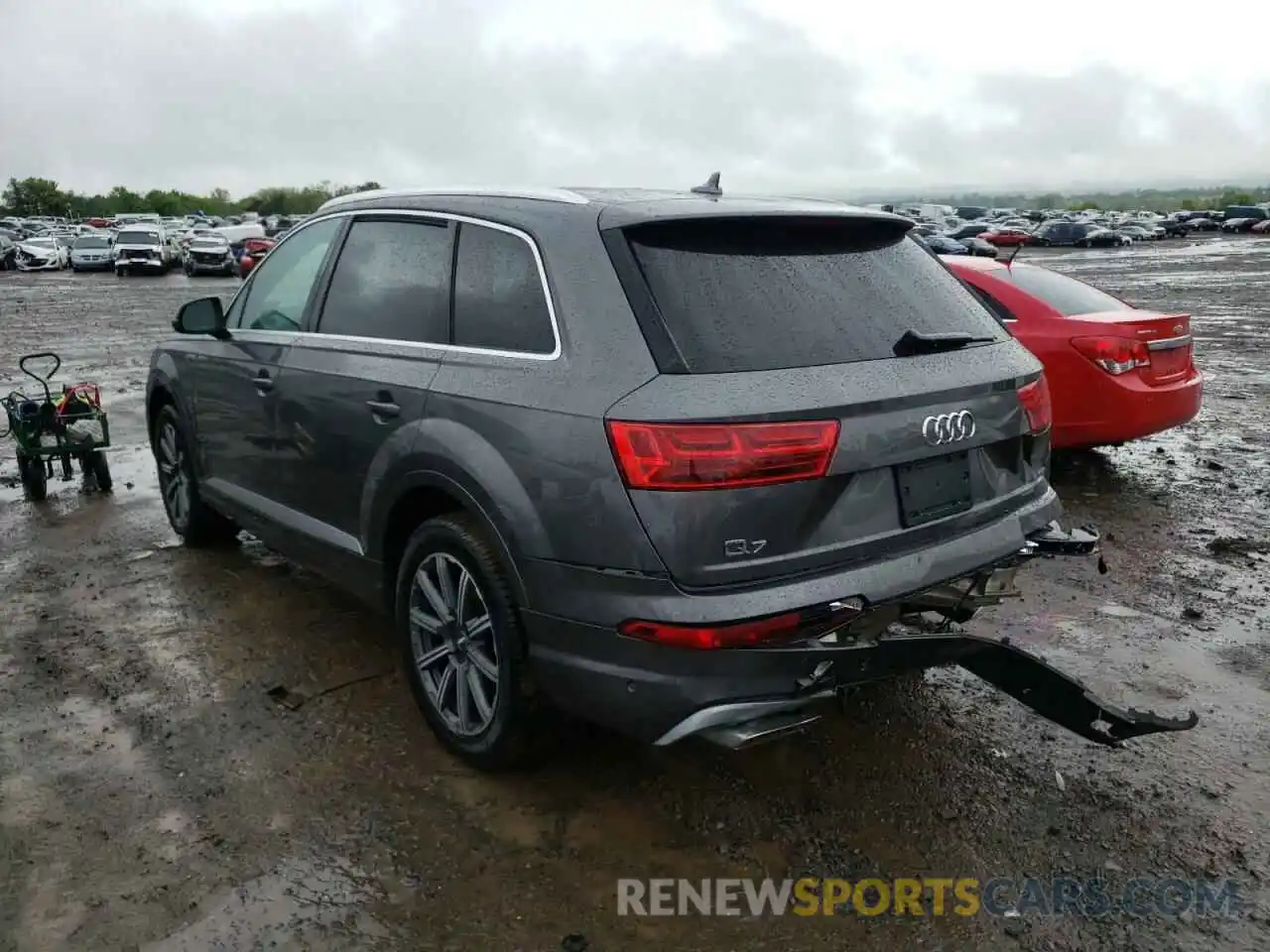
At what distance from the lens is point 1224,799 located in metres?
3.46

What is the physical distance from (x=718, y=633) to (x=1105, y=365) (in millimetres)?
5042

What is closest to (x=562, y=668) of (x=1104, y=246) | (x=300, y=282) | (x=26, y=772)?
(x=26, y=772)

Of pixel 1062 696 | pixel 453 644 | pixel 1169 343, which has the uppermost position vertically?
pixel 1169 343

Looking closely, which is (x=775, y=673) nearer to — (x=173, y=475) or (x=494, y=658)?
(x=494, y=658)

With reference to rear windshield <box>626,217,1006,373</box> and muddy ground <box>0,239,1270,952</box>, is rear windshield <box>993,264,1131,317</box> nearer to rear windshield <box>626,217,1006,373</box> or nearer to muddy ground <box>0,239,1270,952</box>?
muddy ground <box>0,239,1270,952</box>

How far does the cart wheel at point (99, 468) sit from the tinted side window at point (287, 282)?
2780 millimetres

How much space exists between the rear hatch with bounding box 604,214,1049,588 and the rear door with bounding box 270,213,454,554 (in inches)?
36.1

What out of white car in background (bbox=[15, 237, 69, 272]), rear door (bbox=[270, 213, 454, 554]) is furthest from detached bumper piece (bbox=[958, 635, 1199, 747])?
white car in background (bbox=[15, 237, 69, 272])

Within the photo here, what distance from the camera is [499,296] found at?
3.48m

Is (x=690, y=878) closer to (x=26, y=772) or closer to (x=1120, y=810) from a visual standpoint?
(x=1120, y=810)

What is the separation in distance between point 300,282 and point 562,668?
241cm

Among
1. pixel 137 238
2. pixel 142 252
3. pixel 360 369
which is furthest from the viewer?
→ pixel 137 238

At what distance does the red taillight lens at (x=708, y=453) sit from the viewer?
110 inches

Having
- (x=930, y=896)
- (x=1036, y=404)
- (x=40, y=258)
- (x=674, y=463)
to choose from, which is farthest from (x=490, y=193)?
(x=40, y=258)
